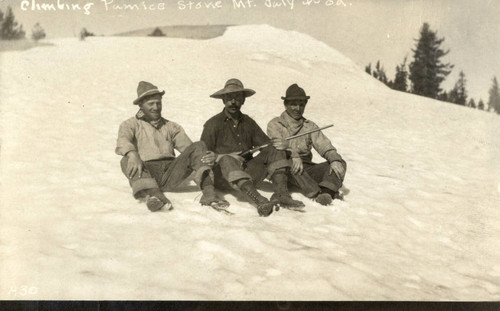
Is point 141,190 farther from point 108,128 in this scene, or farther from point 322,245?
point 108,128

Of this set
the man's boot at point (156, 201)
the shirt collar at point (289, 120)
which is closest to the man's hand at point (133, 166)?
the man's boot at point (156, 201)

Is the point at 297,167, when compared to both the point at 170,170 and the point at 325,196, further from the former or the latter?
the point at 170,170

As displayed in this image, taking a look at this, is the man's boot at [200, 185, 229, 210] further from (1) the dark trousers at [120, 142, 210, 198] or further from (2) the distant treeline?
(2) the distant treeline

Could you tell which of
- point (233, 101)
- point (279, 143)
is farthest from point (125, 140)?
point (279, 143)

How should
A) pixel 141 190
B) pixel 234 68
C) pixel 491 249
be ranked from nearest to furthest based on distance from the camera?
pixel 141 190 < pixel 491 249 < pixel 234 68

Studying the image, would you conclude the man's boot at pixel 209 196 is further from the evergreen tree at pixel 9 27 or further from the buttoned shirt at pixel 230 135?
the evergreen tree at pixel 9 27

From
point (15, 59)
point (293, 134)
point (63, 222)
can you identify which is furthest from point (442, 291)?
point (15, 59)
